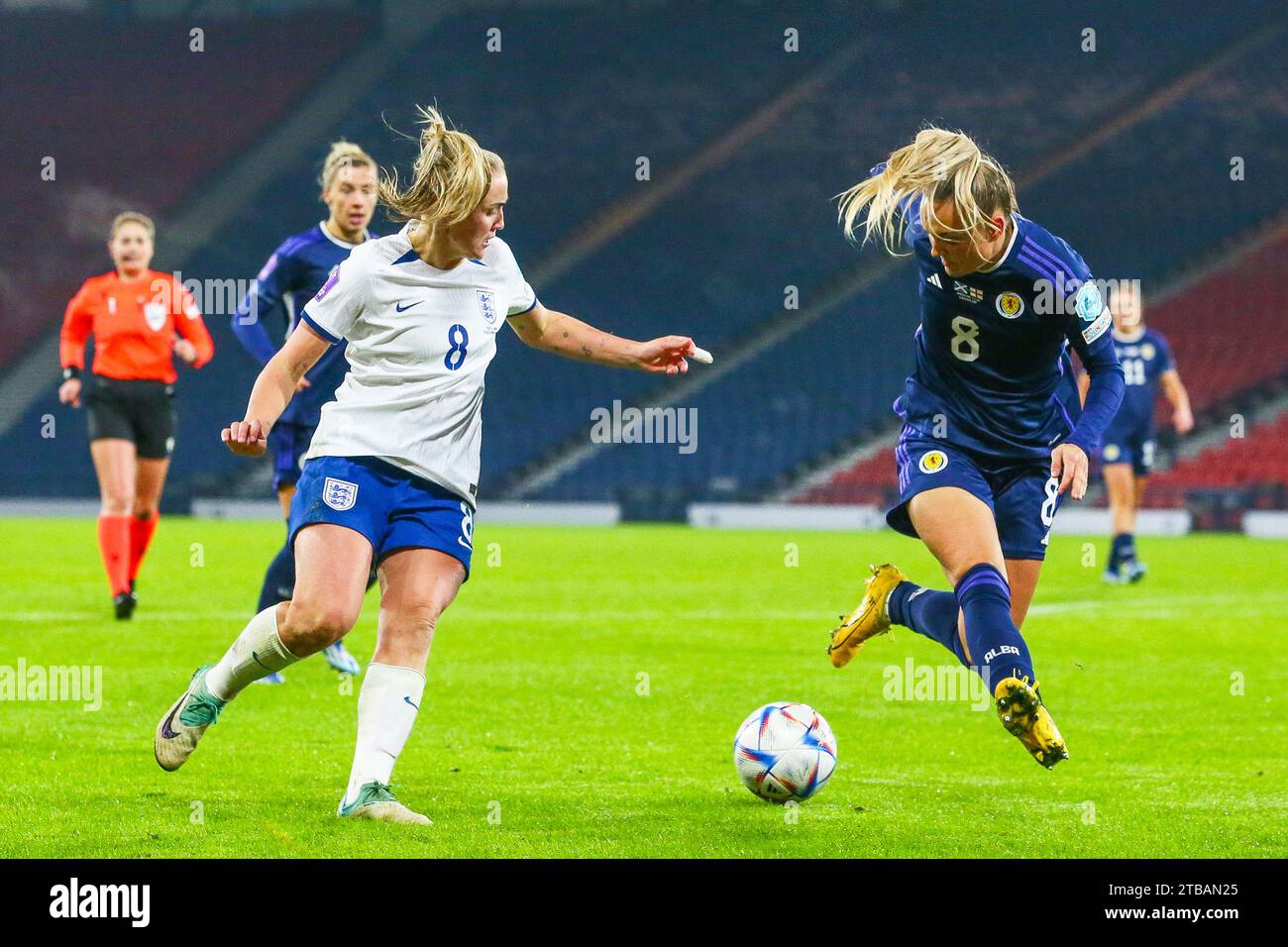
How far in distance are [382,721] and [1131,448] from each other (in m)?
11.0

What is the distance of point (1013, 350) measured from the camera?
5746 millimetres

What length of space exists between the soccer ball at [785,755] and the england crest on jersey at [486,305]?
1.55 m

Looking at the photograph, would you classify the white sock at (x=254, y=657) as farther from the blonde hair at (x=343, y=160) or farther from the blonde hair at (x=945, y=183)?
the blonde hair at (x=343, y=160)

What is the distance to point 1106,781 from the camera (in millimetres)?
6031

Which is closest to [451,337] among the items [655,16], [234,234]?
[234,234]

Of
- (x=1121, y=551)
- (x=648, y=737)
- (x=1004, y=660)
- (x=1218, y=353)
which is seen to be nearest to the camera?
(x=1004, y=660)

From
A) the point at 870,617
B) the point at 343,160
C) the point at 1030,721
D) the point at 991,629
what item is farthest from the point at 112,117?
the point at 1030,721

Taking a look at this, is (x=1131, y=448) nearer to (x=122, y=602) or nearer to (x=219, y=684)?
(x=122, y=602)

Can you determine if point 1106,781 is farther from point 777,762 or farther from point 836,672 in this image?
point 836,672

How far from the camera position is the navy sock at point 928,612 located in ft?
19.2

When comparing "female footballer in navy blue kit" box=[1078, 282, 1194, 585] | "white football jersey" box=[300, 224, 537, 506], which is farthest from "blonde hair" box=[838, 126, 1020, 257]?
"female footballer in navy blue kit" box=[1078, 282, 1194, 585]

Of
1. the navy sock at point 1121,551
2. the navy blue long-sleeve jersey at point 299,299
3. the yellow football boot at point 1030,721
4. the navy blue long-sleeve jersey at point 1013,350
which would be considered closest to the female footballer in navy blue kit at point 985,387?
the navy blue long-sleeve jersey at point 1013,350
